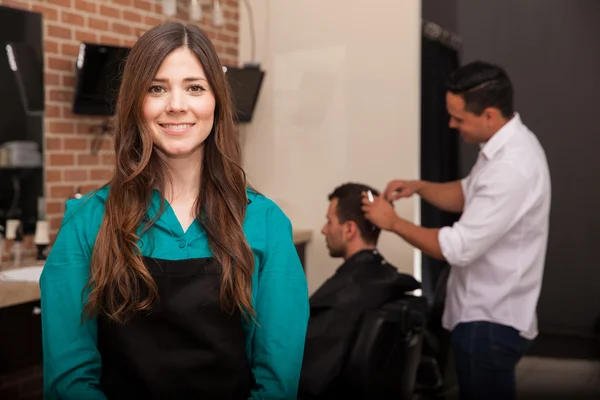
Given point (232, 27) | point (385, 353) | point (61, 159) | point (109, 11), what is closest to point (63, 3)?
point (109, 11)

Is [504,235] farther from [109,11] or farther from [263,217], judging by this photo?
Answer: [109,11]

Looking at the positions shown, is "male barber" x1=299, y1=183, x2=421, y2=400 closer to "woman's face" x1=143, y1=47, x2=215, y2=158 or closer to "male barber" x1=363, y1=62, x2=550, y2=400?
"male barber" x1=363, y1=62, x2=550, y2=400

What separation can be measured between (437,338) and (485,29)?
1758mm

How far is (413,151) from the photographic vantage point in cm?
437

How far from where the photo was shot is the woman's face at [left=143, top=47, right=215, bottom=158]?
1475 millimetres

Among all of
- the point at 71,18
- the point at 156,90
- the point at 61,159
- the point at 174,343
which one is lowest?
the point at 174,343

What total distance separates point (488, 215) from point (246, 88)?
6.62 ft

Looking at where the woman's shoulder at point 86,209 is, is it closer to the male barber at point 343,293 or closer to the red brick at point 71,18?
the male barber at point 343,293

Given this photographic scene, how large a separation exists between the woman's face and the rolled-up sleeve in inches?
63.8

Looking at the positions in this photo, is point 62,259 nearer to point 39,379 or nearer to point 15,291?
point 15,291

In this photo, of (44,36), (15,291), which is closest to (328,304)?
(15,291)

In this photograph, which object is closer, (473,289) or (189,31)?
(189,31)

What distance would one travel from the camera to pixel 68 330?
1.44 m

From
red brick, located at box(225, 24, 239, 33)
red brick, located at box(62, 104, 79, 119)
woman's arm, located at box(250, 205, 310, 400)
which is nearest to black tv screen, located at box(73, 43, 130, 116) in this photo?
red brick, located at box(62, 104, 79, 119)
